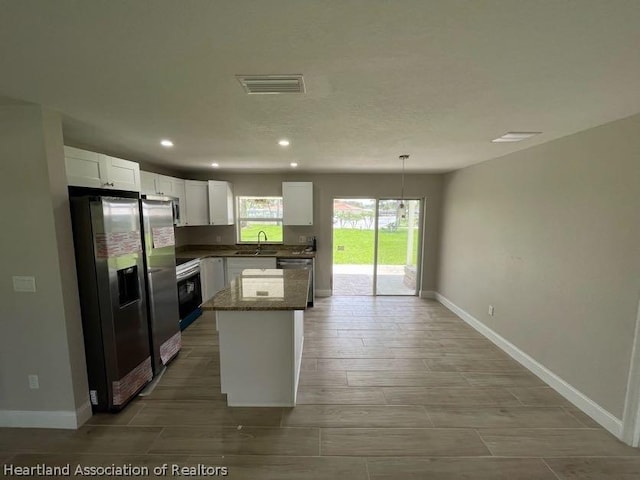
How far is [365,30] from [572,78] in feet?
4.00

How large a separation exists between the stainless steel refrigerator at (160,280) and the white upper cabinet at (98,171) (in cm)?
38

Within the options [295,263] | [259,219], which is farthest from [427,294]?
[259,219]

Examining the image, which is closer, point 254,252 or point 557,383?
point 557,383

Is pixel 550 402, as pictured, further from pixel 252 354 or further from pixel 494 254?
pixel 252 354

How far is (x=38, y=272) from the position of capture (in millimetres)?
1941

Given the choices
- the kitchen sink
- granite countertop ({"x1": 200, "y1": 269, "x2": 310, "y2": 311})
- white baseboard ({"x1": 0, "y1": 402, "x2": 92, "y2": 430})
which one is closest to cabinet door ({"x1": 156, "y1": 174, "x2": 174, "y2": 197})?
the kitchen sink

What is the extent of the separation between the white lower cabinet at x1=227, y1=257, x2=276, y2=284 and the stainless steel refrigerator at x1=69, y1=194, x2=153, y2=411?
228 centimetres

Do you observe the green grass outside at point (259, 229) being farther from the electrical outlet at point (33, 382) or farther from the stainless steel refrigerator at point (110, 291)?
the electrical outlet at point (33, 382)

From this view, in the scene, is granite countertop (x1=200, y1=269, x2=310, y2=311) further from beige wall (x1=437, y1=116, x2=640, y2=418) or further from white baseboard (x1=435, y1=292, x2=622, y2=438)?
white baseboard (x1=435, y1=292, x2=622, y2=438)

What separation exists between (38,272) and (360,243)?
4570 mm

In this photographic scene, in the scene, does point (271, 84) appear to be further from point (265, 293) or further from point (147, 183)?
point (147, 183)

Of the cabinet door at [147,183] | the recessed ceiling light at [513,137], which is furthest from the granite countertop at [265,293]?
the recessed ceiling light at [513,137]

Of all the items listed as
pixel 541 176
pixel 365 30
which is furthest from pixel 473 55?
pixel 541 176

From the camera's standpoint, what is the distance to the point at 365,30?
1.06 metres
